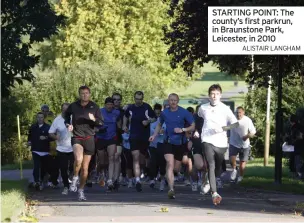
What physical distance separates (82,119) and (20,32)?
393 cm

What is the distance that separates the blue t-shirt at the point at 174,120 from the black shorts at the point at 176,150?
111mm

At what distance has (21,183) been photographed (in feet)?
64.2

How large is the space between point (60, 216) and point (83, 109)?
319 centimetres

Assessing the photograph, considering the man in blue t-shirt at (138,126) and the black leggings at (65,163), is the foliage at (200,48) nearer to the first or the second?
the man in blue t-shirt at (138,126)

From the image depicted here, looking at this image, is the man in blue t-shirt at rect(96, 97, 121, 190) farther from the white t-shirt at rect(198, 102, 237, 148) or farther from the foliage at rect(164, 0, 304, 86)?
the foliage at rect(164, 0, 304, 86)

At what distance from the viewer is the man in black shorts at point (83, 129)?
1562 cm

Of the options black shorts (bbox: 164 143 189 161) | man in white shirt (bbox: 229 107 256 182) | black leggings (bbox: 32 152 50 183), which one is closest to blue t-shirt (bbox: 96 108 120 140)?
black leggings (bbox: 32 152 50 183)

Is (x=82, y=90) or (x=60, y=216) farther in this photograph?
(x=82, y=90)

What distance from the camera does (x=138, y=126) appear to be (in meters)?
17.9

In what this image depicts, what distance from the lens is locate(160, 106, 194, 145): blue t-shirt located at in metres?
16.2

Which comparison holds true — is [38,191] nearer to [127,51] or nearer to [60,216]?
[60,216]

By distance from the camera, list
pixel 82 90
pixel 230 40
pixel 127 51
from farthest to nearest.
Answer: pixel 127 51, pixel 230 40, pixel 82 90

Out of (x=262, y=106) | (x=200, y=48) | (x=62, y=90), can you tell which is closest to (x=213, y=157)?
(x=200, y=48)

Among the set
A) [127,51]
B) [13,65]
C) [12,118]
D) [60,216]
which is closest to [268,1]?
[13,65]
